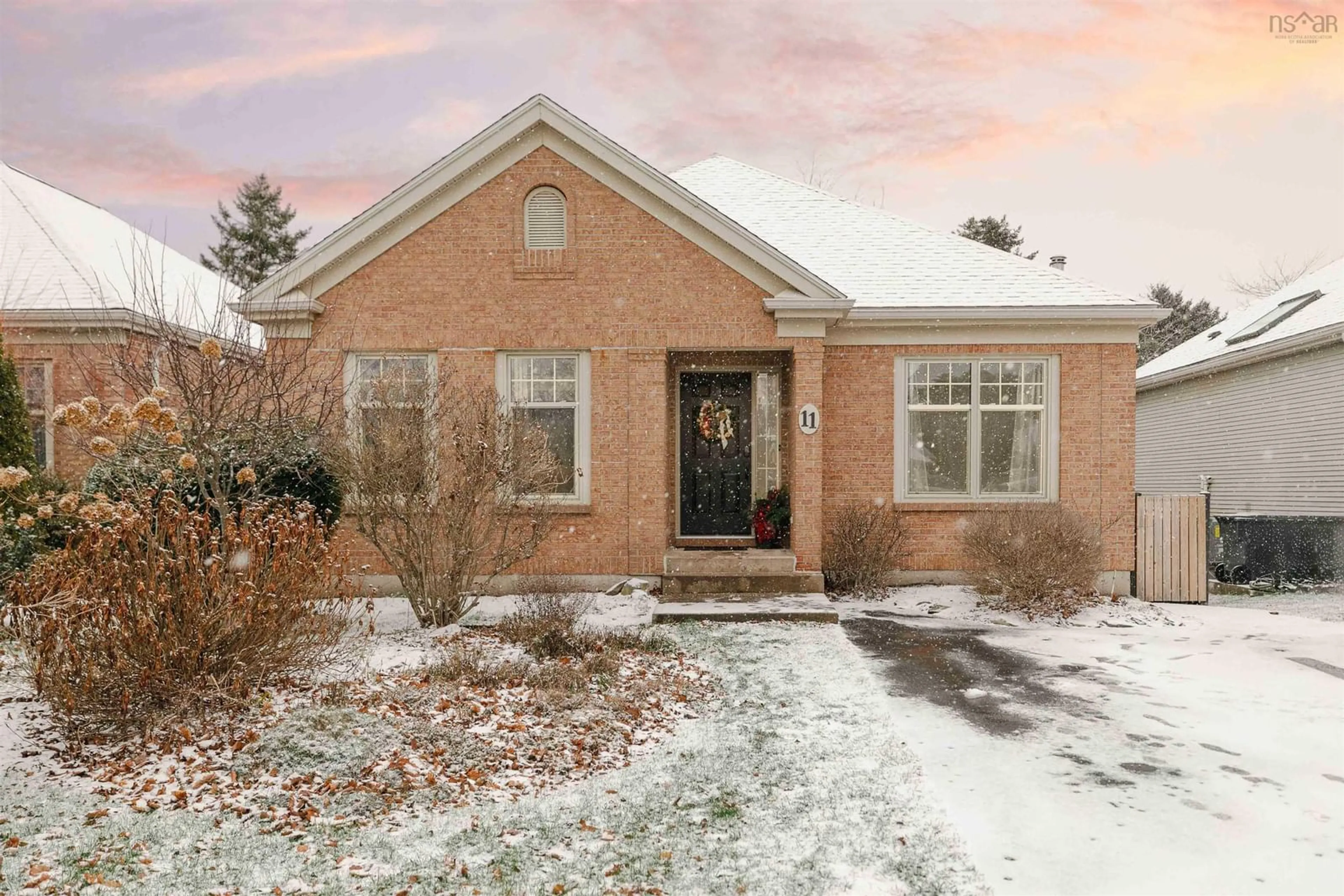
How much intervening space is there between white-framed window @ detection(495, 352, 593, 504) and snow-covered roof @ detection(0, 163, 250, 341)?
338cm

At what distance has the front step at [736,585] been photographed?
32.6ft

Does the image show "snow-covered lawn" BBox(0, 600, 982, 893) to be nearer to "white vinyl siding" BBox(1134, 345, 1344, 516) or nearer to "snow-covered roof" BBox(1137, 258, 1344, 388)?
"white vinyl siding" BBox(1134, 345, 1344, 516)

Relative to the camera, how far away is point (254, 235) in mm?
39594

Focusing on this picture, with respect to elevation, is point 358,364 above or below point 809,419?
above

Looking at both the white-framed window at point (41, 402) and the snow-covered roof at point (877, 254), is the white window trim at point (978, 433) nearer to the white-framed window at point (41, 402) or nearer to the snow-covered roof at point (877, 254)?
the snow-covered roof at point (877, 254)

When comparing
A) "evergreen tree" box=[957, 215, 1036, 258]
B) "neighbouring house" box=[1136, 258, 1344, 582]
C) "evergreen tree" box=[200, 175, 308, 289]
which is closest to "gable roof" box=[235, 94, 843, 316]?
"neighbouring house" box=[1136, 258, 1344, 582]

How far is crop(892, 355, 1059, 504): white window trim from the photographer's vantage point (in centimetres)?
1129

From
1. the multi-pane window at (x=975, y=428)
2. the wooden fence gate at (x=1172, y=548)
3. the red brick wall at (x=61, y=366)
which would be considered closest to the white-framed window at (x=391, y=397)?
the red brick wall at (x=61, y=366)

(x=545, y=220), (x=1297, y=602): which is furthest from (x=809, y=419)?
(x=1297, y=602)

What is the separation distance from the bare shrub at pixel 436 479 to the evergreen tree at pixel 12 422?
529cm

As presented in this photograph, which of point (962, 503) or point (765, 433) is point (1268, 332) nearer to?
point (962, 503)

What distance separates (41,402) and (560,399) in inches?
327

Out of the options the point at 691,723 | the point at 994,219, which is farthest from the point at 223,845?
the point at 994,219

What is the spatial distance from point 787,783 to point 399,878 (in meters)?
2.13
